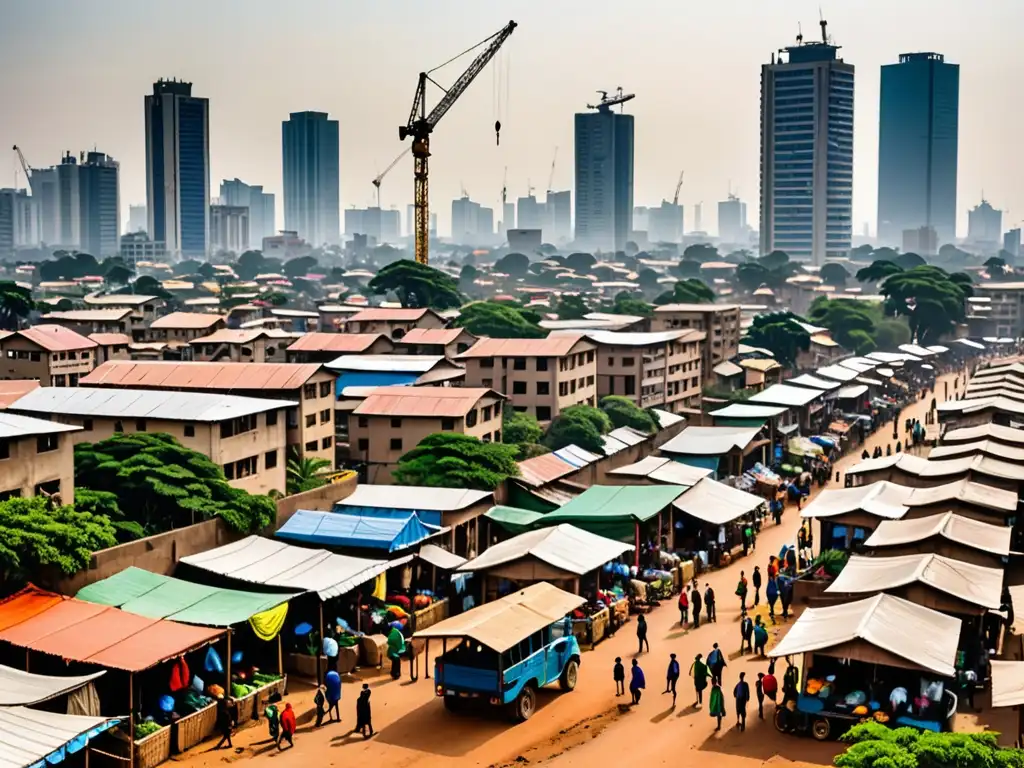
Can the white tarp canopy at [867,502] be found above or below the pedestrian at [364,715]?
above

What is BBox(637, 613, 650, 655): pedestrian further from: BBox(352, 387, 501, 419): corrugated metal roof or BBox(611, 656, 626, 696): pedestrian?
BBox(352, 387, 501, 419): corrugated metal roof

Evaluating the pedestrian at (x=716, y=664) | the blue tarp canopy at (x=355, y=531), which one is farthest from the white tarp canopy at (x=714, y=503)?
the pedestrian at (x=716, y=664)

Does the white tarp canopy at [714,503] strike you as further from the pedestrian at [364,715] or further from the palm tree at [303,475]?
the pedestrian at [364,715]

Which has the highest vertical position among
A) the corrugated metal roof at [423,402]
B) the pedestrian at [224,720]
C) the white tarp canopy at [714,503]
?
the corrugated metal roof at [423,402]

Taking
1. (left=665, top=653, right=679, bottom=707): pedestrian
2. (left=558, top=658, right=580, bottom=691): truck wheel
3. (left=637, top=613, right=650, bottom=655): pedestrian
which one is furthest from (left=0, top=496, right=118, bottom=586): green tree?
(left=665, top=653, right=679, bottom=707): pedestrian

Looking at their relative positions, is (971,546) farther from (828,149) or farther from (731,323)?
(828,149)

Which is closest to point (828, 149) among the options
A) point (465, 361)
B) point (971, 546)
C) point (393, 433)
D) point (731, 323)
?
point (731, 323)
